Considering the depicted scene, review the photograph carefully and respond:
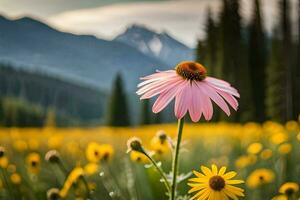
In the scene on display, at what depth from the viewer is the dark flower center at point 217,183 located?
1.18 metres

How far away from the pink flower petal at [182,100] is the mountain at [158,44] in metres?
1.19

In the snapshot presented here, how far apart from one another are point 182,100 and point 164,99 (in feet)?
0.13

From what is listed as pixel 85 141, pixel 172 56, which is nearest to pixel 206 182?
pixel 172 56

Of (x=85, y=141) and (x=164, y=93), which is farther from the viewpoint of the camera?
(x=85, y=141)

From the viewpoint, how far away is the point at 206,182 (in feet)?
3.88

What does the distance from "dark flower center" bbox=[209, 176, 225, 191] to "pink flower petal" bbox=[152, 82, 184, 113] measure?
0.55 ft

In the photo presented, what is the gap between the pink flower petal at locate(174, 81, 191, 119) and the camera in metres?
1.14

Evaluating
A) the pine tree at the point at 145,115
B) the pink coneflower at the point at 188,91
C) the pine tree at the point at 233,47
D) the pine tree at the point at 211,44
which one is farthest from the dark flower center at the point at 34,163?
the pine tree at the point at 145,115

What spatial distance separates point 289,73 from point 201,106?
83.7ft

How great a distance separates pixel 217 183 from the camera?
1188mm

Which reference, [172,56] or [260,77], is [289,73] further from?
[172,56]

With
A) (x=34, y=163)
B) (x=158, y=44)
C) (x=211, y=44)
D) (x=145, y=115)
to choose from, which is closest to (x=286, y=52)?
(x=211, y=44)

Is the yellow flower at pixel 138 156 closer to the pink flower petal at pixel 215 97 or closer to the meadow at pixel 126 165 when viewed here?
the meadow at pixel 126 165

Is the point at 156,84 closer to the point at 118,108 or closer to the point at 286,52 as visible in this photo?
the point at 286,52
